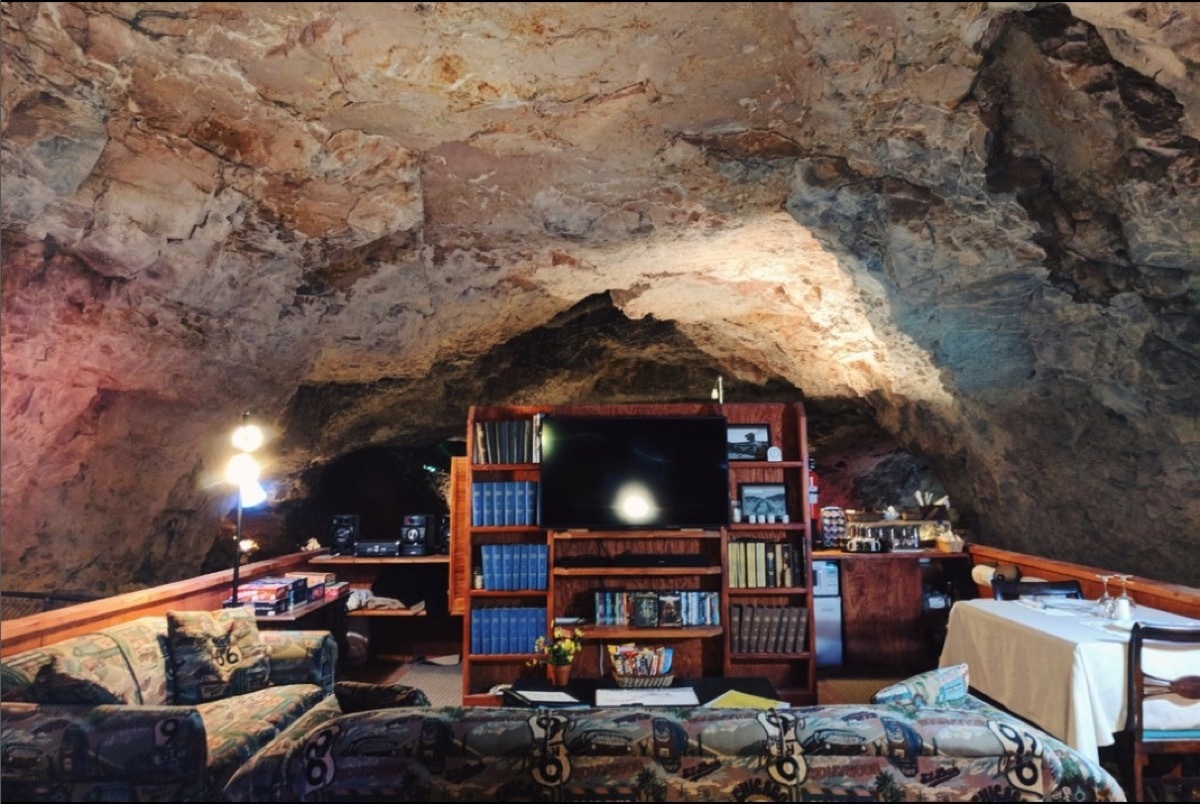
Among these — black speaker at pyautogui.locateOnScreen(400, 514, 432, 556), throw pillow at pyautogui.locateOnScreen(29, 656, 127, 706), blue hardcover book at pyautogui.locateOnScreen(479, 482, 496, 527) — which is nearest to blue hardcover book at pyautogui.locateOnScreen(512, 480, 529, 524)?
blue hardcover book at pyautogui.locateOnScreen(479, 482, 496, 527)

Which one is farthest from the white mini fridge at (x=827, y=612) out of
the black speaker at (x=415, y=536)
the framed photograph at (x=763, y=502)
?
the black speaker at (x=415, y=536)

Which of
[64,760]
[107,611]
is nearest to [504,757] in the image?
[64,760]

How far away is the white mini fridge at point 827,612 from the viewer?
5.45 meters

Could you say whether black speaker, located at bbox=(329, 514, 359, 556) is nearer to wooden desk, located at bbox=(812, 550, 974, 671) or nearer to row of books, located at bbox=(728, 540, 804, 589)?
row of books, located at bbox=(728, 540, 804, 589)

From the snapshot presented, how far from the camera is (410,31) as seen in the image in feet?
8.51

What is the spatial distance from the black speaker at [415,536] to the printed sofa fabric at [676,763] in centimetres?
443

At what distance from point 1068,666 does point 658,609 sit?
2.35 metres

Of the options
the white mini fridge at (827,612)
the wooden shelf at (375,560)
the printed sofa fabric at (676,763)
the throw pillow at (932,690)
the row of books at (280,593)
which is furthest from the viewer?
the wooden shelf at (375,560)

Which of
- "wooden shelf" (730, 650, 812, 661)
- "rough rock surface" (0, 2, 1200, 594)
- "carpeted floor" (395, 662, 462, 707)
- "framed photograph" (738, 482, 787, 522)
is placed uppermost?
"rough rock surface" (0, 2, 1200, 594)

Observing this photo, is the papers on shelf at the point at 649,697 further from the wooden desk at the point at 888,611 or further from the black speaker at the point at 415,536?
the black speaker at the point at 415,536

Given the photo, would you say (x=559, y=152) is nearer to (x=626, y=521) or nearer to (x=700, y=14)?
(x=700, y=14)

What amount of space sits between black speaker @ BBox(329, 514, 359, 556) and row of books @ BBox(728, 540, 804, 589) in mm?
3168

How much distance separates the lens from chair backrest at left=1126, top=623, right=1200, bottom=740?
2537 millimetres

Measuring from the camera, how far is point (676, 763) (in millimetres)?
1514
